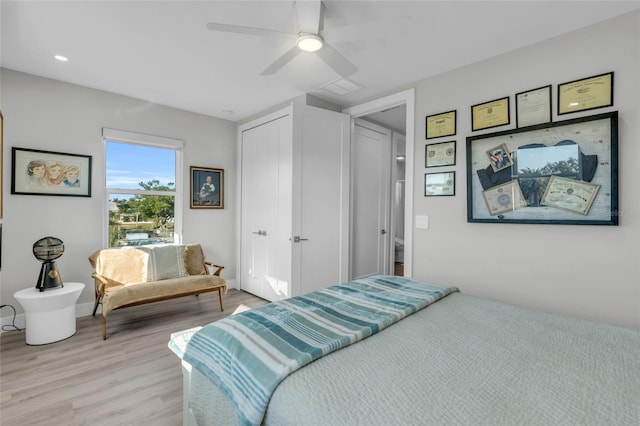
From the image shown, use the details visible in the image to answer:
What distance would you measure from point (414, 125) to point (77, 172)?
3725 mm

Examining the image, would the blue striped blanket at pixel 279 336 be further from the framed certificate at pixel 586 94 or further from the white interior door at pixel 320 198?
the framed certificate at pixel 586 94

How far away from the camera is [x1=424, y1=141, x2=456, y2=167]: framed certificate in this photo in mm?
2748

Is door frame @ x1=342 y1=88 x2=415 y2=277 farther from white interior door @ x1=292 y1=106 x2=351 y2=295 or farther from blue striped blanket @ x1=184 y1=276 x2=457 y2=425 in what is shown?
blue striped blanket @ x1=184 y1=276 x2=457 y2=425

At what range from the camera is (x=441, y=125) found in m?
2.82

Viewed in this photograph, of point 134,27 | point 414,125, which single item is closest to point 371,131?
point 414,125

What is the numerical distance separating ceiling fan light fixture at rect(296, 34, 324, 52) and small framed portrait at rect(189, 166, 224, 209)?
2.75m

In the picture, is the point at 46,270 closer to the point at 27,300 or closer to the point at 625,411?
the point at 27,300

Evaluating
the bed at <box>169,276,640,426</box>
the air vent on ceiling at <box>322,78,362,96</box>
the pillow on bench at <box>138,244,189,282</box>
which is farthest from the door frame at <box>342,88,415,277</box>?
the pillow on bench at <box>138,244,189,282</box>

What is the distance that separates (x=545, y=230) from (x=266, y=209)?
295 cm

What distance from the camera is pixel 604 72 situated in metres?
2.04

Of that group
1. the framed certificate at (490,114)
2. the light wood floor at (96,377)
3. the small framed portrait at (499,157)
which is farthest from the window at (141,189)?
the small framed portrait at (499,157)

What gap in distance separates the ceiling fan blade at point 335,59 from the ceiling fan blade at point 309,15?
141mm

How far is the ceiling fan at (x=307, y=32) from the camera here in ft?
5.66

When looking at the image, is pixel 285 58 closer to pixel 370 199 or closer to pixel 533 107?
pixel 533 107
